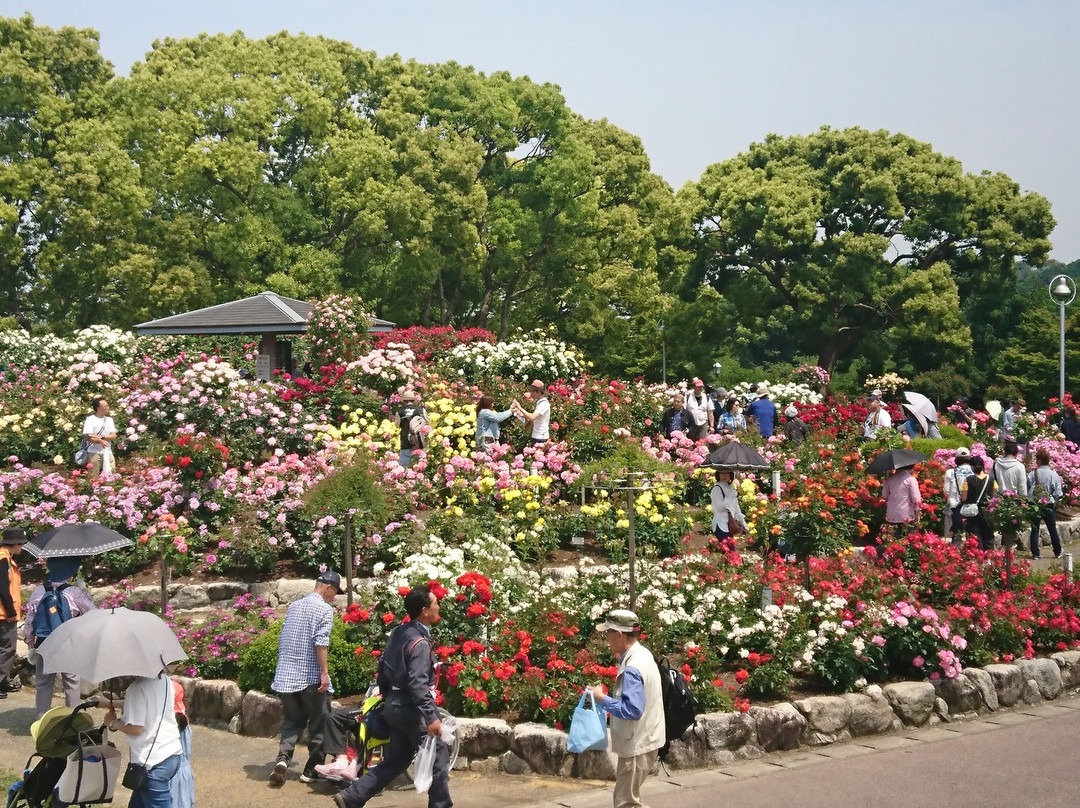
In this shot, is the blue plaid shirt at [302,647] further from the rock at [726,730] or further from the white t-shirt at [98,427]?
the white t-shirt at [98,427]

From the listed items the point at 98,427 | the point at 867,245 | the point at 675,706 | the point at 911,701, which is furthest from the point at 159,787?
the point at 867,245

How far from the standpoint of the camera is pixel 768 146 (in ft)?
137

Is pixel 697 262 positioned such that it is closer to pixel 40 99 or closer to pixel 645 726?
pixel 40 99

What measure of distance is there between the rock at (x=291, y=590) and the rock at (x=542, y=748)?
4666 mm

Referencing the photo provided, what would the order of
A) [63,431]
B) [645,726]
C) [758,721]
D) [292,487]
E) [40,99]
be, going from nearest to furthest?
[645,726] < [758,721] < [292,487] < [63,431] < [40,99]

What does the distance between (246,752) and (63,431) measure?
9351 millimetres

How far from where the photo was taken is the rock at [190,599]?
1218 centimetres

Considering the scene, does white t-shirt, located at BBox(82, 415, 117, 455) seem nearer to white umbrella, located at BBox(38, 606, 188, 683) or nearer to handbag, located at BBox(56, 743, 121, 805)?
white umbrella, located at BBox(38, 606, 188, 683)

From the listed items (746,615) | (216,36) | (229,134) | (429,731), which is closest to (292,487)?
(746,615)

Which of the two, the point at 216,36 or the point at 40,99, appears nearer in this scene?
the point at 40,99

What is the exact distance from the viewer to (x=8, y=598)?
9758 mm

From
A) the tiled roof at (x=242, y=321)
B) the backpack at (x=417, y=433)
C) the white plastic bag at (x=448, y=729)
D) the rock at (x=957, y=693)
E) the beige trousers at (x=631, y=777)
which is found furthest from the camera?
the tiled roof at (x=242, y=321)

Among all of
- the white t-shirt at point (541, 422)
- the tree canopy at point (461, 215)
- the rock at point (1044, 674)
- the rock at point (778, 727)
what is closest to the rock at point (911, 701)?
the rock at point (778, 727)

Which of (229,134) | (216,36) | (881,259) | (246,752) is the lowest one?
(246,752)
